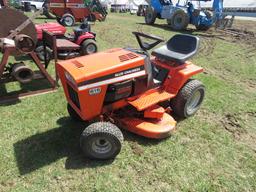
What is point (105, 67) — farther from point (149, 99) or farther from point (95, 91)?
point (149, 99)

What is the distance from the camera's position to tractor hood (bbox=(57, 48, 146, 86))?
3377 mm

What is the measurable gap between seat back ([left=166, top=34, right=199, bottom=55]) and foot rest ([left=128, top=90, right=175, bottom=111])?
777 millimetres

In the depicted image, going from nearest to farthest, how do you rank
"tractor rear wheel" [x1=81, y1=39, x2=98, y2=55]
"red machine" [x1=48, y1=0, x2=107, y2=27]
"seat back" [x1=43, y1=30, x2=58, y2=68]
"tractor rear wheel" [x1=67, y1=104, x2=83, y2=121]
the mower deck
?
the mower deck < "tractor rear wheel" [x1=67, y1=104, x2=83, y2=121] < "seat back" [x1=43, y1=30, x2=58, y2=68] < "tractor rear wheel" [x1=81, y1=39, x2=98, y2=55] < "red machine" [x1=48, y1=0, x2=107, y2=27]

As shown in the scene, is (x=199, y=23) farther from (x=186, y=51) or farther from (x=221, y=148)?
(x=221, y=148)

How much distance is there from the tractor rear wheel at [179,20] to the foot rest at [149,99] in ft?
33.5

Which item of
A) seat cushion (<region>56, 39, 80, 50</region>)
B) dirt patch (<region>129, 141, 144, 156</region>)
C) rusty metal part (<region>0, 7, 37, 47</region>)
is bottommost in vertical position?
dirt patch (<region>129, 141, 144, 156</region>)

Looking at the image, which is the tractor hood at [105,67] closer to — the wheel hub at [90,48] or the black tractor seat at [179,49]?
the black tractor seat at [179,49]

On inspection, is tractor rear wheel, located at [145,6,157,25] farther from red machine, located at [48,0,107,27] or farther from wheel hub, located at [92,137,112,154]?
wheel hub, located at [92,137,112,154]

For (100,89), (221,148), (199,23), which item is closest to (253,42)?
(199,23)

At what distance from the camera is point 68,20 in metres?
13.9

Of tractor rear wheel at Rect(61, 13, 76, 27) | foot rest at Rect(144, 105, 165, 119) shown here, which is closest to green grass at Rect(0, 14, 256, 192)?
foot rest at Rect(144, 105, 165, 119)

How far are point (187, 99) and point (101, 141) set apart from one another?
159 cm

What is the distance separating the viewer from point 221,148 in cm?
396

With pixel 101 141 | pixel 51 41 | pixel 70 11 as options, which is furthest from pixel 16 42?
pixel 70 11
